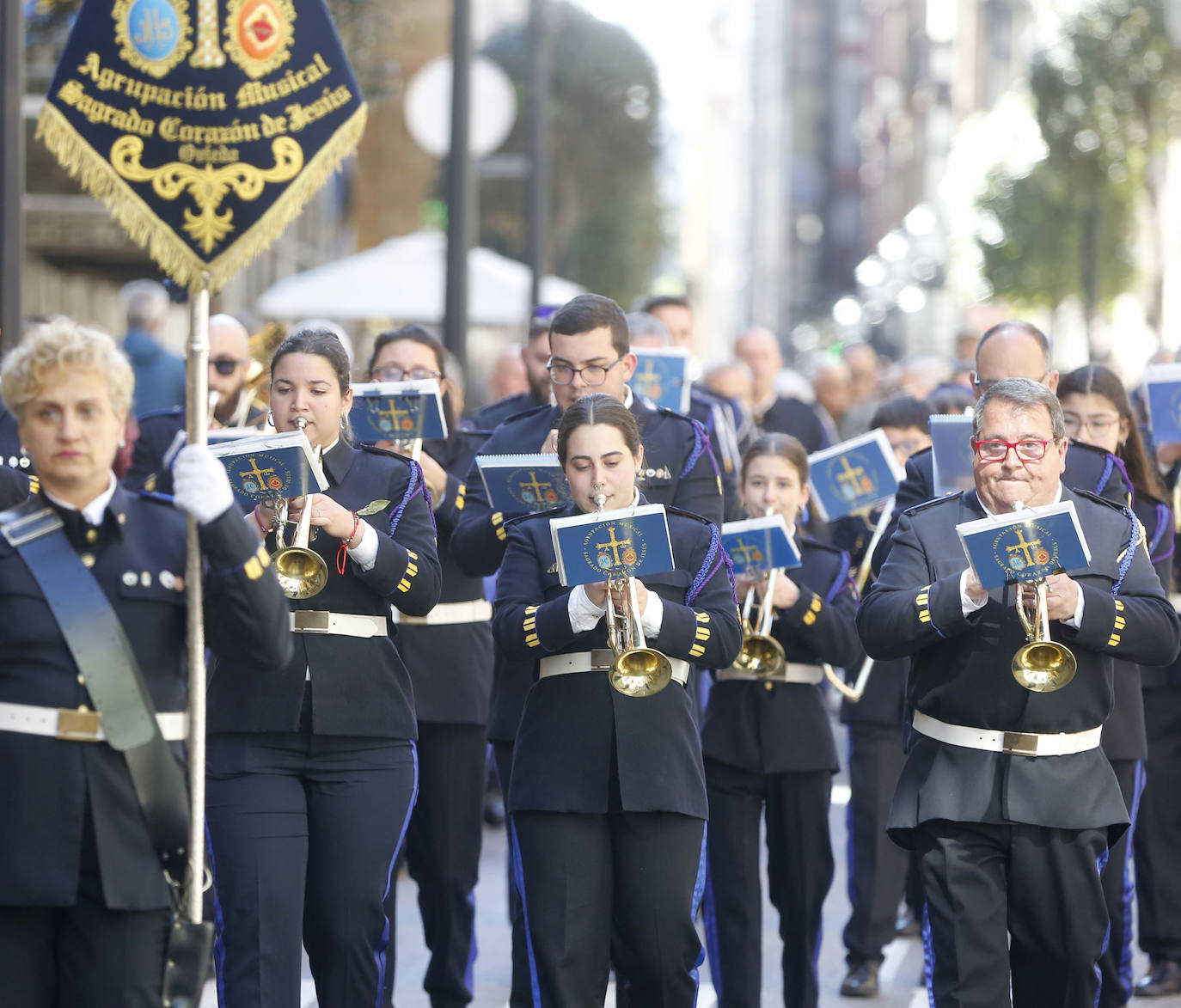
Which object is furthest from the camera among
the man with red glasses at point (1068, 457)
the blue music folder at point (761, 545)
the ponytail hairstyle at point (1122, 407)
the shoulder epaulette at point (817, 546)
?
the shoulder epaulette at point (817, 546)

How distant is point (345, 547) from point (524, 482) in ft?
2.82

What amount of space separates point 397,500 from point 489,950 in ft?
10.3

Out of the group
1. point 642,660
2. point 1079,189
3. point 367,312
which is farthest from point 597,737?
point 1079,189

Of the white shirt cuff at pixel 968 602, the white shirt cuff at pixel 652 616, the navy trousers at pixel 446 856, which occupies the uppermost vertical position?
the white shirt cuff at pixel 968 602

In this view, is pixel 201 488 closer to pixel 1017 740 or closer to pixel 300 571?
pixel 300 571

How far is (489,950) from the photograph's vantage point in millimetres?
8641

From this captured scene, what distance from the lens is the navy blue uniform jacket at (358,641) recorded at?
5691mm

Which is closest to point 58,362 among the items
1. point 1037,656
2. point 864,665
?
point 1037,656

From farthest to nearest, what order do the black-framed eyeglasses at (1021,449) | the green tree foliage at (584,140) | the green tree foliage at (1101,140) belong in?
the green tree foliage at (584,140)
the green tree foliage at (1101,140)
the black-framed eyeglasses at (1021,449)

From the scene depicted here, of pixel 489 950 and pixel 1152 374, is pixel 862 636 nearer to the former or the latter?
pixel 1152 374

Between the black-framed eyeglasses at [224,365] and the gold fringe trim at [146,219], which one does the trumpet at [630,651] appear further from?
the black-framed eyeglasses at [224,365]

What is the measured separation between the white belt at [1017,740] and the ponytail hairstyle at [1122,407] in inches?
73.9

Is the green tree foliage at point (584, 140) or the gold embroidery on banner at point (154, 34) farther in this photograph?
the green tree foliage at point (584, 140)

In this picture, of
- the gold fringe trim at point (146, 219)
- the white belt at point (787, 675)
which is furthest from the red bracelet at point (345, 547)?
the white belt at point (787, 675)
